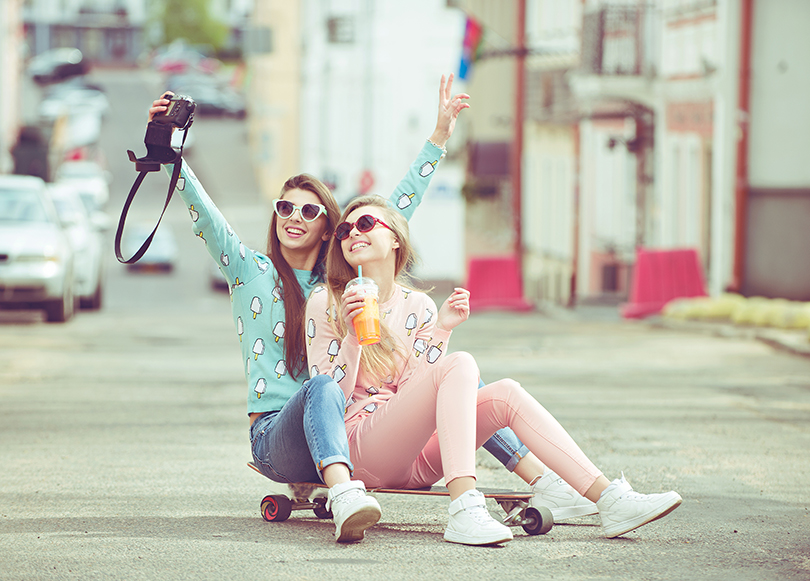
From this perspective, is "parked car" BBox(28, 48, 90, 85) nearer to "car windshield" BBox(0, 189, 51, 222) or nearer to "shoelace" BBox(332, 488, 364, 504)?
"car windshield" BBox(0, 189, 51, 222)

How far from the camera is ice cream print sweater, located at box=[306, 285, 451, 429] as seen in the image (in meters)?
5.43

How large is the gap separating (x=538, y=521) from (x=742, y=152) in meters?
16.9

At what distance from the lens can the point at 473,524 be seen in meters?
5.12

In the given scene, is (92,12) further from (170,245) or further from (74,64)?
(170,245)

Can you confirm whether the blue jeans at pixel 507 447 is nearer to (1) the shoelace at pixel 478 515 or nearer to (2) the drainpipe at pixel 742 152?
(1) the shoelace at pixel 478 515

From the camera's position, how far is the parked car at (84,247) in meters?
19.8

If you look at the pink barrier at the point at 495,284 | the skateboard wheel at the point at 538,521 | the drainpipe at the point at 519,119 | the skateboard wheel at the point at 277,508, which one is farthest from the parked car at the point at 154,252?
the skateboard wheel at the point at 538,521

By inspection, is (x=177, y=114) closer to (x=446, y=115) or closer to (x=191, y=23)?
(x=446, y=115)

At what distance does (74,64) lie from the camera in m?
87.4

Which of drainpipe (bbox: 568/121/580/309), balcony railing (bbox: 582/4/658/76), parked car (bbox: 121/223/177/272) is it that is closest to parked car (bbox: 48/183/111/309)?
balcony railing (bbox: 582/4/658/76)

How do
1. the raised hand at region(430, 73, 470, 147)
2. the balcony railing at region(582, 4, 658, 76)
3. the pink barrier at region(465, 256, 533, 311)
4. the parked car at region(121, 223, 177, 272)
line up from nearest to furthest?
the raised hand at region(430, 73, 470, 147) → the pink barrier at region(465, 256, 533, 311) → the balcony railing at region(582, 4, 658, 76) → the parked car at region(121, 223, 177, 272)

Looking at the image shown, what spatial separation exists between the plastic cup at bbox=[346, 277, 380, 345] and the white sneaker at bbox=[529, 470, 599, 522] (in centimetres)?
91

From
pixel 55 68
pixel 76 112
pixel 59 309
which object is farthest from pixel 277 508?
pixel 55 68

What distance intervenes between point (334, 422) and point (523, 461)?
2.69 feet
